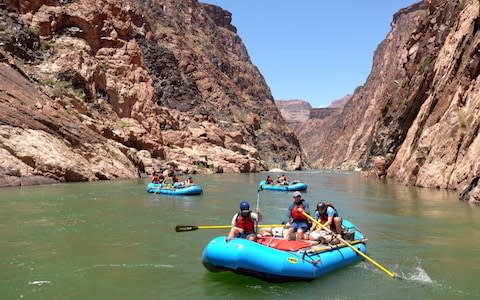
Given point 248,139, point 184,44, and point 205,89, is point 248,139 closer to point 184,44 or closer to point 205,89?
point 205,89

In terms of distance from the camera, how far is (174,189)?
94.1 feet

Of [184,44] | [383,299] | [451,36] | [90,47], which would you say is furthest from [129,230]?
[184,44]

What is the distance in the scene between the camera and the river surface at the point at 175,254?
913 centimetres

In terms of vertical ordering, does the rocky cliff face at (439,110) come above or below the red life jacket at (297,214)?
above

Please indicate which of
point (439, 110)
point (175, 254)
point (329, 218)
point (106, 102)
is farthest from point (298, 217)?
point (106, 102)

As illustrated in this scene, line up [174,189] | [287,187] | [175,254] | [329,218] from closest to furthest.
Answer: [329,218] < [175,254] < [174,189] < [287,187]

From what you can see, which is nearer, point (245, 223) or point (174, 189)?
point (245, 223)

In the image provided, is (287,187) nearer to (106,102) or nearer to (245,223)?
(245,223)

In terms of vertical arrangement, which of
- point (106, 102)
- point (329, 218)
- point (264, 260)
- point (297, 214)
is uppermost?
point (106, 102)

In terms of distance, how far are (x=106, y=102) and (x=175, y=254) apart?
144 ft

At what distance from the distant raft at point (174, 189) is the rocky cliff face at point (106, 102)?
7843 mm

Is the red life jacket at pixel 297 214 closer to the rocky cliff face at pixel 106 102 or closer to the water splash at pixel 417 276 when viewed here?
the water splash at pixel 417 276

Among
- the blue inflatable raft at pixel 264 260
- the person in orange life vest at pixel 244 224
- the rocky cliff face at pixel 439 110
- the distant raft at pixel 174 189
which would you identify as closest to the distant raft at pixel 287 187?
the distant raft at pixel 174 189

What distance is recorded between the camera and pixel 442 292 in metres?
9.32
